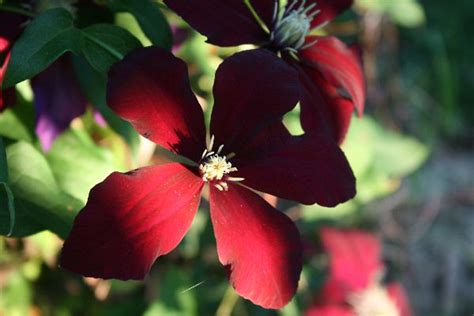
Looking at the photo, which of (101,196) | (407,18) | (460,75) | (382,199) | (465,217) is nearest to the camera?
(101,196)

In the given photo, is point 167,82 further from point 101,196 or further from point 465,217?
point 465,217

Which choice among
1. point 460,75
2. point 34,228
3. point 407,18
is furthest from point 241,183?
point 460,75

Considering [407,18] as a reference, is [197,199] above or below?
above

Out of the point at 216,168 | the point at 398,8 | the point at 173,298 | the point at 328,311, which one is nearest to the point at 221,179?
the point at 216,168

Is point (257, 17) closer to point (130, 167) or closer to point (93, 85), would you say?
point (93, 85)

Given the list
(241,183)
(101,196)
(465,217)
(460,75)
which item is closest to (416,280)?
(465,217)

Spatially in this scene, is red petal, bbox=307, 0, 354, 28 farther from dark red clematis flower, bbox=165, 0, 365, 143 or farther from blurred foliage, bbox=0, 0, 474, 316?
blurred foliage, bbox=0, 0, 474, 316

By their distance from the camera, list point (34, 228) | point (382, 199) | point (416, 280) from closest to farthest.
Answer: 1. point (34, 228)
2. point (382, 199)
3. point (416, 280)

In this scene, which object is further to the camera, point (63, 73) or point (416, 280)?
point (416, 280)

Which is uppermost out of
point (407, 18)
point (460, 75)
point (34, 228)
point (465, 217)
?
point (34, 228)
